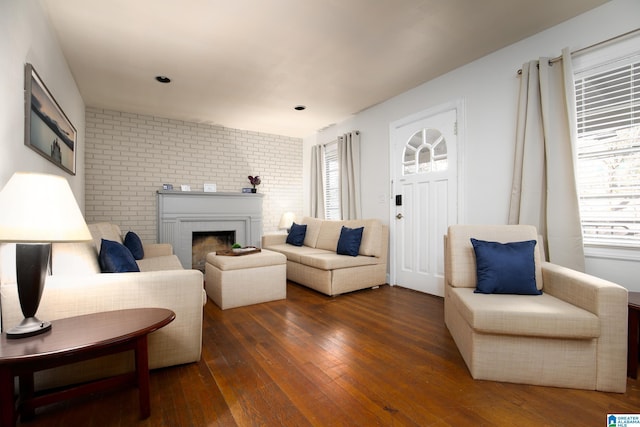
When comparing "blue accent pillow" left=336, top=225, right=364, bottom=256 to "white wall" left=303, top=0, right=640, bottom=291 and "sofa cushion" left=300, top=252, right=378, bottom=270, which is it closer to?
"sofa cushion" left=300, top=252, right=378, bottom=270

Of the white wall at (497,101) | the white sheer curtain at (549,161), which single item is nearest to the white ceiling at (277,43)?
the white wall at (497,101)

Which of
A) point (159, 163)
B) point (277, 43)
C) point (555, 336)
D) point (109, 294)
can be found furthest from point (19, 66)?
point (555, 336)

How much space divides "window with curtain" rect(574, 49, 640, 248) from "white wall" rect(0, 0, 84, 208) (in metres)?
3.89

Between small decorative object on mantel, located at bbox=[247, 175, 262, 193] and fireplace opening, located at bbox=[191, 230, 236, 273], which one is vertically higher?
small decorative object on mantel, located at bbox=[247, 175, 262, 193]

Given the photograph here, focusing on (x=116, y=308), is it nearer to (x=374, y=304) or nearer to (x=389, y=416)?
(x=389, y=416)

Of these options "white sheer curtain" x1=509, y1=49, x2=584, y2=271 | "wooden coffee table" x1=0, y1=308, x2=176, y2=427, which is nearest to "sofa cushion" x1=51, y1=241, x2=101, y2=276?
"wooden coffee table" x1=0, y1=308, x2=176, y2=427

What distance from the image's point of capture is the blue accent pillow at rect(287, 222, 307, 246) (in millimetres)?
4844

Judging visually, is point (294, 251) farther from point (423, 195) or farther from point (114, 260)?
point (114, 260)

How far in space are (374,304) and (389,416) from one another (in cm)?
181

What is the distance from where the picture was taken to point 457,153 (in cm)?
331

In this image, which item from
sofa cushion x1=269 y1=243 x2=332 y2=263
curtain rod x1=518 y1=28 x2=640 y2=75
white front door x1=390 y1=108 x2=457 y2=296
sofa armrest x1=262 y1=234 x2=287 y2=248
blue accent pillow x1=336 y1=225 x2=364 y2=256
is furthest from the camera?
sofa armrest x1=262 y1=234 x2=287 y2=248

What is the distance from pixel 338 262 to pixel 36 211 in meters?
2.76

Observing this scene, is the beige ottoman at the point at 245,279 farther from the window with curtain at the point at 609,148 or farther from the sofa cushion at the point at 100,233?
the window with curtain at the point at 609,148

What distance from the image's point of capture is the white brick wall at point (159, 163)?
14.4ft
